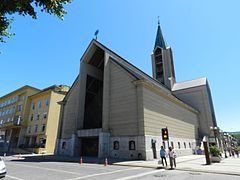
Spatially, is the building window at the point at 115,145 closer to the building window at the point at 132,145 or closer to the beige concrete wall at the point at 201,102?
the building window at the point at 132,145

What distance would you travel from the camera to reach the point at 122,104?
2367 cm

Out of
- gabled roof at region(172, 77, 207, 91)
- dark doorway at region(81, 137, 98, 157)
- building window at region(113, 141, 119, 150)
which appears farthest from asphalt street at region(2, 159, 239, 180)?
gabled roof at region(172, 77, 207, 91)

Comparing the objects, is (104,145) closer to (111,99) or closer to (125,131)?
(125,131)

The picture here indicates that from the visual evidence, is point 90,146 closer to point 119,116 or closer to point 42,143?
point 119,116

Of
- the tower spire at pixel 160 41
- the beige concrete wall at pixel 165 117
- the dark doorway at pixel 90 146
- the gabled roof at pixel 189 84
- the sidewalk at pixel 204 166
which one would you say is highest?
the tower spire at pixel 160 41

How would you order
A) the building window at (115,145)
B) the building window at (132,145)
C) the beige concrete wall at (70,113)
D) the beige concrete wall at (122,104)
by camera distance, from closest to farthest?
the building window at (132,145) < the beige concrete wall at (122,104) < the building window at (115,145) < the beige concrete wall at (70,113)

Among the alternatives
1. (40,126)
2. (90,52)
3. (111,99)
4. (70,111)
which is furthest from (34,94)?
(111,99)

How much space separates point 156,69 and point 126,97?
3020cm

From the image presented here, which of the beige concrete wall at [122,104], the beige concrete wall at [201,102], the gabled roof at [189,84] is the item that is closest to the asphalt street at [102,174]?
the beige concrete wall at [122,104]

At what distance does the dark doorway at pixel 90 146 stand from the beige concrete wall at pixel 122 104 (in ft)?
15.0

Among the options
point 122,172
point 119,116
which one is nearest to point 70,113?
point 119,116

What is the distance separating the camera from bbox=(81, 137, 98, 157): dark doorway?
85.2ft

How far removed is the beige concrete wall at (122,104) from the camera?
72.5 feet

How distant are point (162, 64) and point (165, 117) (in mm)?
27010
